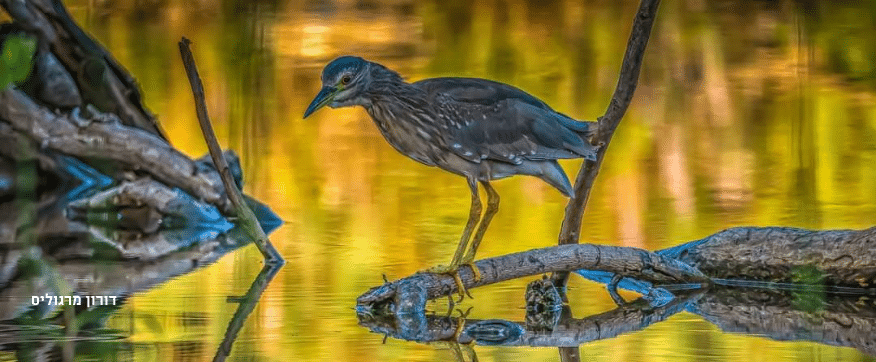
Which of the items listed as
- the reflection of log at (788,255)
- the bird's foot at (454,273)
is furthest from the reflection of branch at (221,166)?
the reflection of log at (788,255)

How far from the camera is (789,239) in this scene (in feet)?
25.3

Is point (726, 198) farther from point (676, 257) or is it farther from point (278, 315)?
point (278, 315)

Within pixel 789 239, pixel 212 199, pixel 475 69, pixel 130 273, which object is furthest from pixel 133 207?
pixel 475 69

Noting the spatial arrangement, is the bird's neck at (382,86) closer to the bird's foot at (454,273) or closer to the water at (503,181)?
the bird's foot at (454,273)

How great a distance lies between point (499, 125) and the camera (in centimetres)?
688

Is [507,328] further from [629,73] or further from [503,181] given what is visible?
[503,181]

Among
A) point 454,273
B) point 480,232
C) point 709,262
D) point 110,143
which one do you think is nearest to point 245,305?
point 454,273

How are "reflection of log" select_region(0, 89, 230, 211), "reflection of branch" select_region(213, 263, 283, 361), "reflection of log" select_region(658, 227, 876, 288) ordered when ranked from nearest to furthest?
1. "reflection of branch" select_region(213, 263, 283, 361)
2. "reflection of log" select_region(658, 227, 876, 288)
3. "reflection of log" select_region(0, 89, 230, 211)

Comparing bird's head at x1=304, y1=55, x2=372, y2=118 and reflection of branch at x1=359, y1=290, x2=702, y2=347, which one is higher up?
bird's head at x1=304, y1=55, x2=372, y2=118

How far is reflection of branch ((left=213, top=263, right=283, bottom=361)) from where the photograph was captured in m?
6.27

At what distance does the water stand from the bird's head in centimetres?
85

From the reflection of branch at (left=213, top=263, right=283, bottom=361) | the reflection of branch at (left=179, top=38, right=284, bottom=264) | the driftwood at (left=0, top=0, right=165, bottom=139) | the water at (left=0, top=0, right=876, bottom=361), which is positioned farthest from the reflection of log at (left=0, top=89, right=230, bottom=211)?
the reflection of branch at (left=213, top=263, right=283, bottom=361)

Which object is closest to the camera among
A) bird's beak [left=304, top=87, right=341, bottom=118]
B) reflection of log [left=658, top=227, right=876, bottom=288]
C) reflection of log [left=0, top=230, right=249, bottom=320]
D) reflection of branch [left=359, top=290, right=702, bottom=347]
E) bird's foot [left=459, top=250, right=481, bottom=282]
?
reflection of branch [left=359, top=290, right=702, bottom=347]

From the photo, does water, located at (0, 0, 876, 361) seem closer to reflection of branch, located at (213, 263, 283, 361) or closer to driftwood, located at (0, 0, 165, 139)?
reflection of branch, located at (213, 263, 283, 361)
